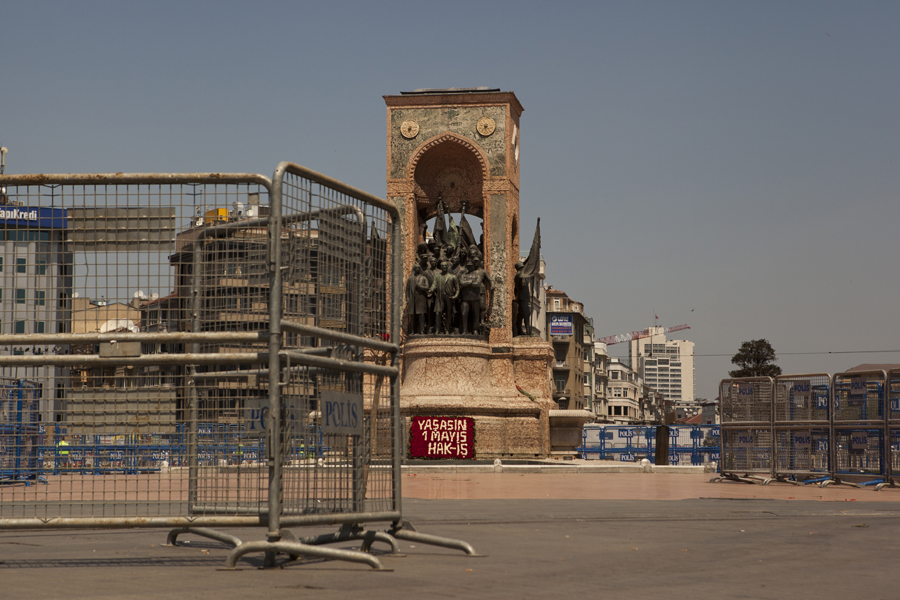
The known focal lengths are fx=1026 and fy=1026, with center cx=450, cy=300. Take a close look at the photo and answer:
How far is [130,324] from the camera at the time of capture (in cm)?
710

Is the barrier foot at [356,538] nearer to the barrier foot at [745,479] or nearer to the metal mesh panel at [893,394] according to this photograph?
the metal mesh panel at [893,394]

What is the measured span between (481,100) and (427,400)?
9995mm

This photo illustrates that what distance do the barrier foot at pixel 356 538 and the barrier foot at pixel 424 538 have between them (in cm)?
22

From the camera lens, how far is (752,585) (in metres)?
5.91

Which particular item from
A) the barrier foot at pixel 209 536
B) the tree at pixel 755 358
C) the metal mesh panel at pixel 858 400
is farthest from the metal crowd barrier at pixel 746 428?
the tree at pixel 755 358

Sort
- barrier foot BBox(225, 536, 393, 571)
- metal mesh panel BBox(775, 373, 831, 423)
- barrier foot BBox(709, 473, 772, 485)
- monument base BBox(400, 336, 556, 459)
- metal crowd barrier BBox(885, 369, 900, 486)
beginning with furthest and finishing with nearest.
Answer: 1. monument base BBox(400, 336, 556, 459)
2. barrier foot BBox(709, 473, 772, 485)
3. metal mesh panel BBox(775, 373, 831, 423)
4. metal crowd barrier BBox(885, 369, 900, 486)
5. barrier foot BBox(225, 536, 393, 571)

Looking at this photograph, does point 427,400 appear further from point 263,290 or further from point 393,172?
point 263,290

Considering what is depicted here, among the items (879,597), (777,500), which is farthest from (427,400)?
(879,597)

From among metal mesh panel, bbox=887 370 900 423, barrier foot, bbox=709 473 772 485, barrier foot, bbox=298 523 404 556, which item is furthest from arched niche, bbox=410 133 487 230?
barrier foot, bbox=298 523 404 556

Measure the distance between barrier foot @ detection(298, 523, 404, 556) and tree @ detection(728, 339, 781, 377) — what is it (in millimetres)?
75085

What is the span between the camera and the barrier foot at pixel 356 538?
7.08m

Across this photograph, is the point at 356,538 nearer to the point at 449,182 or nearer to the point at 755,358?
the point at 449,182

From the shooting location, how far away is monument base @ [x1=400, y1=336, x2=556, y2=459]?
29594 millimetres

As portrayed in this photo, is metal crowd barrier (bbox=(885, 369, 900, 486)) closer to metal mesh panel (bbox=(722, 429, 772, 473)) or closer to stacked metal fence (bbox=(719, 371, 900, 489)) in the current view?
stacked metal fence (bbox=(719, 371, 900, 489))
